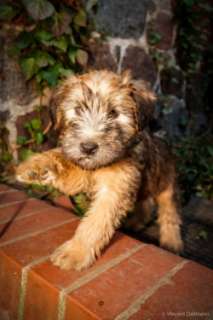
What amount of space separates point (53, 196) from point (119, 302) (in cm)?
168

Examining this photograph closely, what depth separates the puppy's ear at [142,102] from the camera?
211 cm

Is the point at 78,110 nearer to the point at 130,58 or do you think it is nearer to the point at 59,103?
the point at 59,103

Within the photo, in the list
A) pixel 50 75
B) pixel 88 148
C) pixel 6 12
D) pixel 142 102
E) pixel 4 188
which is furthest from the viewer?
pixel 50 75

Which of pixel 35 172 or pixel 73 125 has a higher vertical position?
pixel 73 125

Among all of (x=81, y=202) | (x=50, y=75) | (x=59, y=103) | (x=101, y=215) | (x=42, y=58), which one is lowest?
(x=81, y=202)

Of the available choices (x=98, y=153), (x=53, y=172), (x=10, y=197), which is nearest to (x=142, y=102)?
(x=98, y=153)

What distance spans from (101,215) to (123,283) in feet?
1.58

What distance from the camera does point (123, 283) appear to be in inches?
55.1

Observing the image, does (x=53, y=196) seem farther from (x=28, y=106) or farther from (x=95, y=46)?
(x=95, y=46)

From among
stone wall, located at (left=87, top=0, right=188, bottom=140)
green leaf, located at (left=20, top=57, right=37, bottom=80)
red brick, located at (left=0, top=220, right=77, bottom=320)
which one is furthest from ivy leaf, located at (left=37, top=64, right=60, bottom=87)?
red brick, located at (left=0, top=220, right=77, bottom=320)

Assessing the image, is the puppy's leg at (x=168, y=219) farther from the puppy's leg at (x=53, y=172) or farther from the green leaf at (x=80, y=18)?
the green leaf at (x=80, y=18)

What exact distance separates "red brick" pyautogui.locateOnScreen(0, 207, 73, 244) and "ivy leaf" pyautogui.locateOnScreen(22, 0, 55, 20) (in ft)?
5.76

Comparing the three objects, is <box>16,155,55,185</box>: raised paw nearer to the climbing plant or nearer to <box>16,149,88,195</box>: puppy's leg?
<box>16,149,88,195</box>: puppy's leg

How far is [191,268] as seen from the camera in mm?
1581
